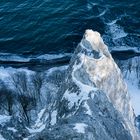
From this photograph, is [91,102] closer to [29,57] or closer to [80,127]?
[80,127]

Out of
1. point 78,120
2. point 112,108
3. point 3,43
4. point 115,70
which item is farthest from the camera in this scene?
point 3,43

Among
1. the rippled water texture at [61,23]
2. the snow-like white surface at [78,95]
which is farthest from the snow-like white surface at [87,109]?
the rippled water texture at [61,23]

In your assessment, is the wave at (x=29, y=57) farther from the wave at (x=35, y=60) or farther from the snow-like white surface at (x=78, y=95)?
the snow-like white surface at (x=78, y=95)

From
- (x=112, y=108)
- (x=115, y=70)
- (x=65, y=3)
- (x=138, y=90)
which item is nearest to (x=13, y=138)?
(x=112, y=108)

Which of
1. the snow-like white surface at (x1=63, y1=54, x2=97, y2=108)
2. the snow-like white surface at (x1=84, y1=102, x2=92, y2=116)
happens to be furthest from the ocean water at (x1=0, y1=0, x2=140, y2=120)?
the snow-like white surface at (x1=84, y1=102, x2=92, y2=116)

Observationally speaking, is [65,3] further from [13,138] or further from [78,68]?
[13,138]

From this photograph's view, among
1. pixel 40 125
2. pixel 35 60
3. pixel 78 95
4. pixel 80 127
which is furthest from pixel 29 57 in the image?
pixel 80 127

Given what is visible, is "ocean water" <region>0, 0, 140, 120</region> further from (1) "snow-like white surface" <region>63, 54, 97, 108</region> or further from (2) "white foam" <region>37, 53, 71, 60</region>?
(1) "snow-like white surface" <region>63, 54, 97, 108</region>
